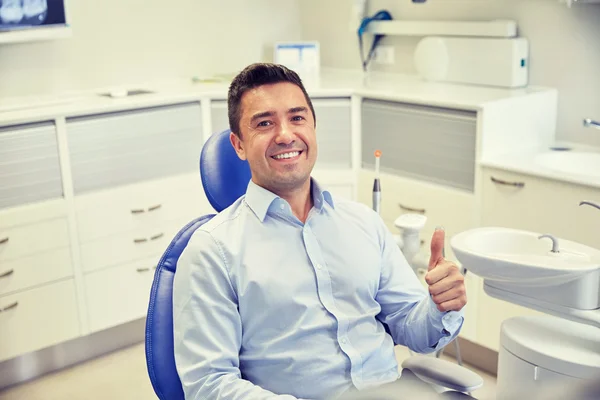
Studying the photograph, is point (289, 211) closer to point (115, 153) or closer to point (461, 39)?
point (115, 153)

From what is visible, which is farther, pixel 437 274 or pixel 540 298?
pixel 540 298

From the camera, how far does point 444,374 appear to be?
62.6 inches

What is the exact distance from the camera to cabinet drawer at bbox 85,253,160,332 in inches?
123

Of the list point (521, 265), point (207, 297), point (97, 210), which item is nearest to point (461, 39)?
point (521, 265)

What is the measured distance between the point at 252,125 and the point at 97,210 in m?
1.55

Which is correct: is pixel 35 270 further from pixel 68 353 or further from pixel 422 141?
pixel 422 141

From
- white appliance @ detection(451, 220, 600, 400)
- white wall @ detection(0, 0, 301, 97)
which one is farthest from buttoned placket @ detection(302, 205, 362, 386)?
white wall @ detection(0, 0, 301, 97)

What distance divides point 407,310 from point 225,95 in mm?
1793

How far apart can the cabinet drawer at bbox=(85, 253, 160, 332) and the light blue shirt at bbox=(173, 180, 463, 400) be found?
5.14ft

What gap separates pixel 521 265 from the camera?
2064mm

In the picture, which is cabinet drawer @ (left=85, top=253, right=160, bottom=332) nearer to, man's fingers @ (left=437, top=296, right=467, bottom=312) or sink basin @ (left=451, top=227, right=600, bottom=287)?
sink basin @ (left=451, top=227, right=600, bottom=287)

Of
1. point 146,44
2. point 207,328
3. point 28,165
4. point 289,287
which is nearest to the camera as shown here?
point 207,328

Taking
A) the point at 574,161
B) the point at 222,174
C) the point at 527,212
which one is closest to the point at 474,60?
the point at 574,161

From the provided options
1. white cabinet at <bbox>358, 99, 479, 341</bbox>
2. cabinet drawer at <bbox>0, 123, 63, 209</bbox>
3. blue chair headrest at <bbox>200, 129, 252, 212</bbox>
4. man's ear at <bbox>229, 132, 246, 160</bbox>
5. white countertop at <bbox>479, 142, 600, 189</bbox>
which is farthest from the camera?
white cabinet at <bbox>358, 99, 479, 341</bbox>
